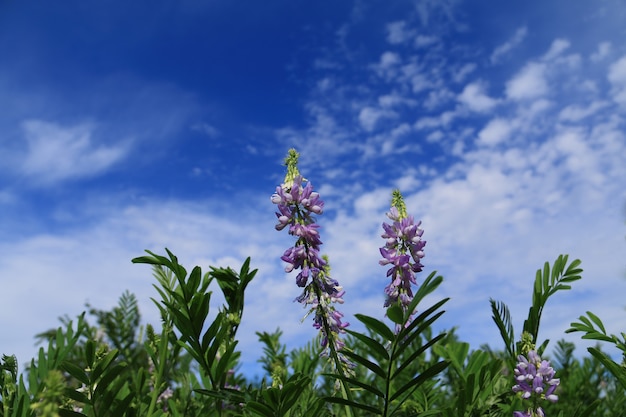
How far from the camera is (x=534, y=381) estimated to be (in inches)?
71.3

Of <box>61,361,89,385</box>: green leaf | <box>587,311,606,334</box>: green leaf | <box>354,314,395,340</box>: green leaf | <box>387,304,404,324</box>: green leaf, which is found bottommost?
<box>61,361,89,385</box>: green leaf

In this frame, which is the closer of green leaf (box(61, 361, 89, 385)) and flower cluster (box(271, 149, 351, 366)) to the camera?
green leaf (box(61, 361, 89, 385))

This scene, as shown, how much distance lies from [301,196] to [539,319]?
3.52 feet

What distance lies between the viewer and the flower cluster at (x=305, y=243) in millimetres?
1815

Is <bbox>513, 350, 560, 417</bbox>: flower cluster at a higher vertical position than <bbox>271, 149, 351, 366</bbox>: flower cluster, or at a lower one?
lower

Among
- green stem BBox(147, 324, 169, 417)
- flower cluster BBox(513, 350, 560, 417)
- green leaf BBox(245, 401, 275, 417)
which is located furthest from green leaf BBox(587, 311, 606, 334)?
green stem BBox(147, 324, 169, 417)

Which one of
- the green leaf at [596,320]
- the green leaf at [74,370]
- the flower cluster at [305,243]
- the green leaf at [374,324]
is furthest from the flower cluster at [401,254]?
the green leaf at [74,370]

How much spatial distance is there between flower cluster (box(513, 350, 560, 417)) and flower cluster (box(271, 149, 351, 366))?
62 cm

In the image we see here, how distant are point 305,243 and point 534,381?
Answer: 881 mm

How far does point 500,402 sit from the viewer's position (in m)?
2.15

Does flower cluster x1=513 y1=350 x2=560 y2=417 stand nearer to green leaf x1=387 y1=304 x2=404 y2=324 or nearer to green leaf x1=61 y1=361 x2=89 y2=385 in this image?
green leaf x1=387 y1=304 x2=404 y2=324

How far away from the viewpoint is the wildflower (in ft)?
5.92

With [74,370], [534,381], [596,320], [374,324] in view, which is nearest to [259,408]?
[374,324]

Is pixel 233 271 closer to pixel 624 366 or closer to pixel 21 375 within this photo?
pixel 21 375
